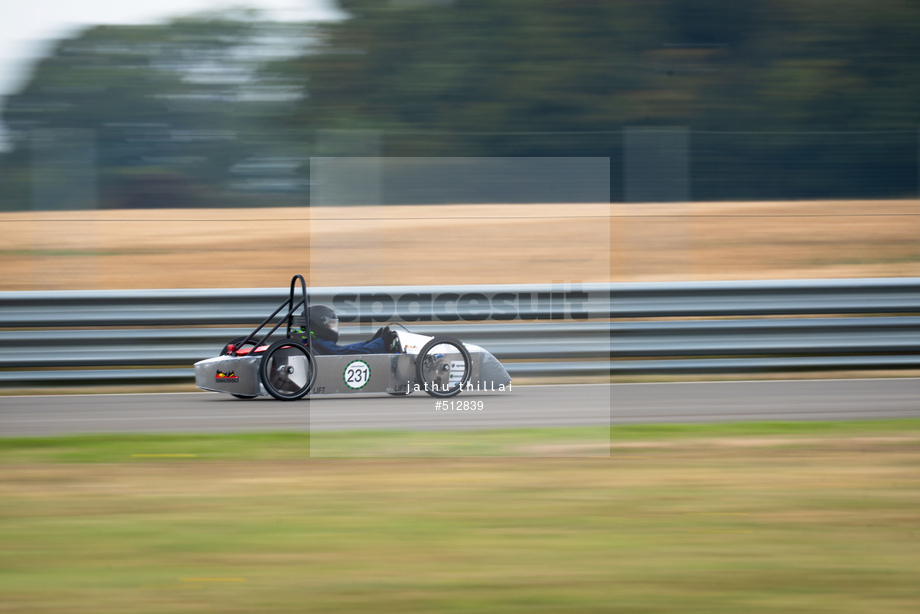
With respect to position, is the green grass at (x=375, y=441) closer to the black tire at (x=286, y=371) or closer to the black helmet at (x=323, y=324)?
the black tire at (x=286, y=371)

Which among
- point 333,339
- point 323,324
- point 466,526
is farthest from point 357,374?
point 466,526

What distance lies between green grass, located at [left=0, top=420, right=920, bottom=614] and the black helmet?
1596 mm

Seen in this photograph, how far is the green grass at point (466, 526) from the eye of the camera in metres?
3.60

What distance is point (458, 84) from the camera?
41.6 ft

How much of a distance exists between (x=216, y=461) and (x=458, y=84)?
7688 mm

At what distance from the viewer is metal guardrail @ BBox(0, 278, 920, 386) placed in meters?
8.85

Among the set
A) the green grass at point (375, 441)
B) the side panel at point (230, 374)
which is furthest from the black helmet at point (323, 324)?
the green grass at point (375, 441)

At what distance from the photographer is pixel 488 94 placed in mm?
12562

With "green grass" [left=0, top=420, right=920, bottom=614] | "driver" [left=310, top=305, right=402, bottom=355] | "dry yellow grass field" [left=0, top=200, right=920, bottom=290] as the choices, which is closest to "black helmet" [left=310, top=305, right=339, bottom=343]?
"driver" [left=310, top=305, right=402, bottom=355]

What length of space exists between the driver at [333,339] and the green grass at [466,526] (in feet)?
4.86

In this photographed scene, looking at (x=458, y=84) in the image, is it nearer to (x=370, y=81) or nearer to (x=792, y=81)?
(x=370, y=81)

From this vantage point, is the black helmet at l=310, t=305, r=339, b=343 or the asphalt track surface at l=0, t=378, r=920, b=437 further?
the black helmet at l=310, t=305, r=339, b=343

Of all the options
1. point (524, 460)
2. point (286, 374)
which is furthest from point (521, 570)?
point (286, 374)

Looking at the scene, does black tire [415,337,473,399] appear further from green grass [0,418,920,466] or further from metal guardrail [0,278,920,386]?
green grass [0,418,920,466]
